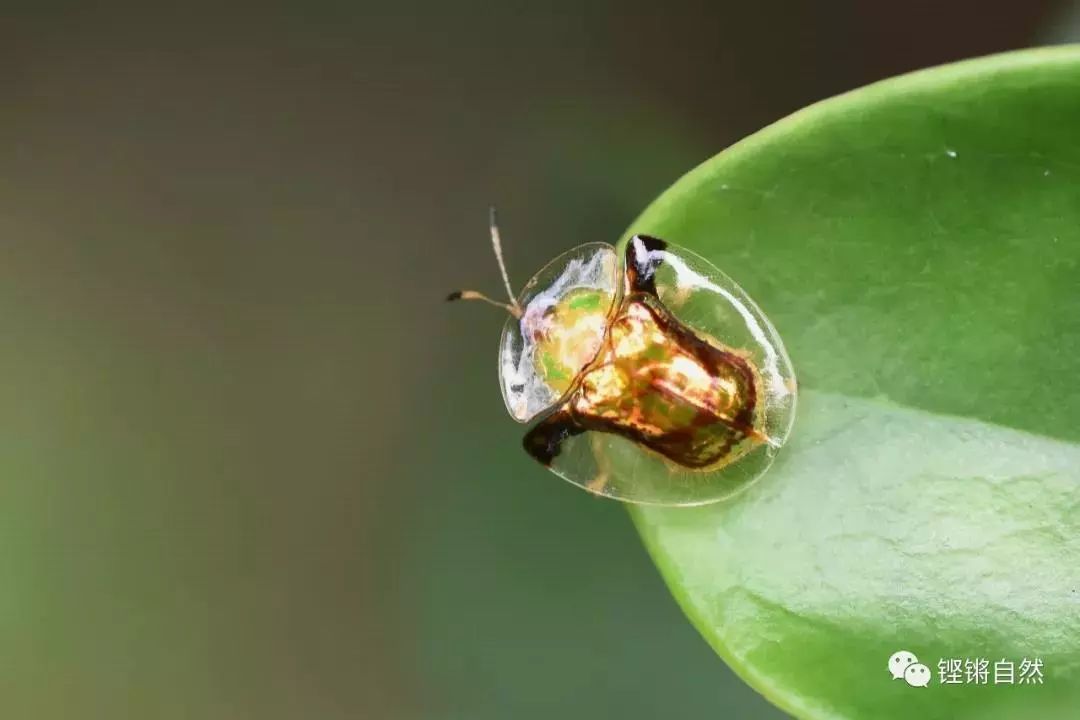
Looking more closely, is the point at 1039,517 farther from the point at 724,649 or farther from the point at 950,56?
the point at 950,56

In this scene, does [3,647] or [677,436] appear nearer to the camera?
[677,436]

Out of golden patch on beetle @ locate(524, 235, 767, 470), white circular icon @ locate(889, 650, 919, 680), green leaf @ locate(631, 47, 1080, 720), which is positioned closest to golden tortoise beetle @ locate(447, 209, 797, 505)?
golden patch on beetle @ locate(524, 235, 767, 470)

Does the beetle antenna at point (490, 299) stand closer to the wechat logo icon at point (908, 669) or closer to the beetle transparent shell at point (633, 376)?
the beetle transparent shell at point (633, 376)

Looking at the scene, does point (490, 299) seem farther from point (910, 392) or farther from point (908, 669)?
point (908, 669)

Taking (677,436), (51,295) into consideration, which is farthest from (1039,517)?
(51,295)

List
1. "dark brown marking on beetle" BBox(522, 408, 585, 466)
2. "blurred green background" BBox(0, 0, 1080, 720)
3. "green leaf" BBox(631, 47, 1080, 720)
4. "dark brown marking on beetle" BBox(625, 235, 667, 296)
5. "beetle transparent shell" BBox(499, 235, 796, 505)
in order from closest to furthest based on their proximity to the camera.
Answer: "green leaf" BBox(631, 47, 1080, 720)
"dark brown marking on beetle" BBox(625, 235, 667, 296)
"beetle transparent shell" BBox(499, 235, 796, 505)
"dark brown marking on beetle" BBox(522, 408, 585, 466)
"blurred green background" BBox(0, 0, 1080, 720)

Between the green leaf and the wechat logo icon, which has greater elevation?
the green leaf

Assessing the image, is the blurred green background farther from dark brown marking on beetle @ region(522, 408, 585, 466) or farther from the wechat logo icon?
the wechat logo icon
